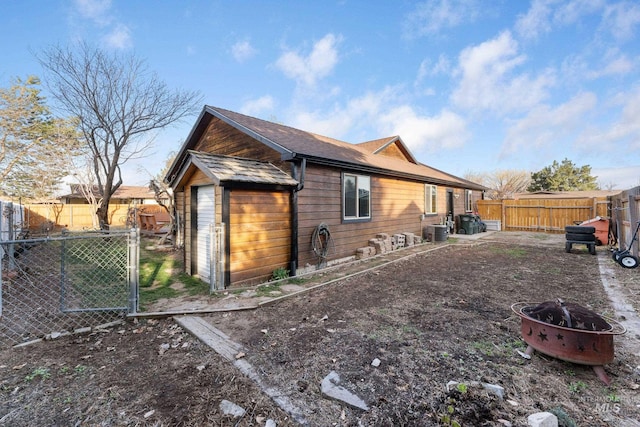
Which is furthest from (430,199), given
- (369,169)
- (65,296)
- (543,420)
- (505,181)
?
(505,181)

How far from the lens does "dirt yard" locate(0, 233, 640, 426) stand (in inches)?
77.9

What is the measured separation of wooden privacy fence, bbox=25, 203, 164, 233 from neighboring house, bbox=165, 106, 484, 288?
15.3 metres

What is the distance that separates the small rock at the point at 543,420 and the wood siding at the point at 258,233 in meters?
4.71

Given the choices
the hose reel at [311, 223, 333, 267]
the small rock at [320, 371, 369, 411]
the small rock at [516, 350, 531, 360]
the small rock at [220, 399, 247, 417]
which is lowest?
the small rock at [220, 399, 247, 417]

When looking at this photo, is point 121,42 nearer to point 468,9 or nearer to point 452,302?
point 468,9

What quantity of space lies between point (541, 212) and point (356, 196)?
42.1 ft

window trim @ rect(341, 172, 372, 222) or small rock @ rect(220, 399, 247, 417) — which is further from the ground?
window trim @ rect(341, 172, 372, 222)

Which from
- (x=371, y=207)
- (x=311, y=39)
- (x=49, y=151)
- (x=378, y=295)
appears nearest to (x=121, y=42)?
(x=311, y=39)

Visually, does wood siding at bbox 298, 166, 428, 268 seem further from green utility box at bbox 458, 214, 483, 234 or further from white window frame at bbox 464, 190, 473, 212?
white window frame at bbox 464, 190, 473, 212

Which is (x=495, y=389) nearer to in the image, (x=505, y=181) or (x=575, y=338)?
(x=575, y=338)

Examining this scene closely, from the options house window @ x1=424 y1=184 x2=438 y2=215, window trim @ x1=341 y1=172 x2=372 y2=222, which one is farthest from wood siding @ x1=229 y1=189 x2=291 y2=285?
house window @ x1=424 y1=184 x2=438 y2=215

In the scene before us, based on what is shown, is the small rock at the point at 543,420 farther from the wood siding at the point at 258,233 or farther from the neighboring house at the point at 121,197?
the neighboring house at the point at 121,197

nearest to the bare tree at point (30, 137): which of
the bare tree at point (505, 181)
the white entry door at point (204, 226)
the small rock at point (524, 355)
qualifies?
the white entry door at point (204, 226)

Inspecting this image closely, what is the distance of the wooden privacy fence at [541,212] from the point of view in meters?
13.2
